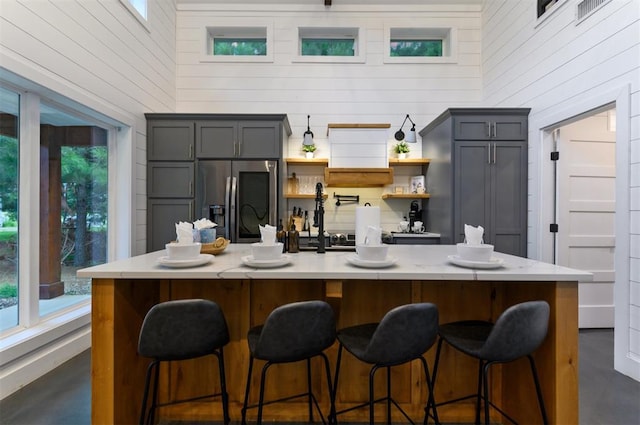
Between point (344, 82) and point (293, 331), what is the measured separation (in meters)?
4.01

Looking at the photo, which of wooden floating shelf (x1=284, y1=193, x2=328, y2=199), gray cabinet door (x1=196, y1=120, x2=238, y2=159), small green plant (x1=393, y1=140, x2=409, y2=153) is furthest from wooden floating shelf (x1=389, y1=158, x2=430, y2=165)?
gray cabinet door (x1=196, y1=120, x2=238, y2=159)

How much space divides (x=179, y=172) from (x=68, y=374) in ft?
7.32

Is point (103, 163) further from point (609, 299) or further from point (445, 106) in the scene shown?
point (609, 299)

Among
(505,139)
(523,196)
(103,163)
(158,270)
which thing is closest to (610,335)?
(523,196)

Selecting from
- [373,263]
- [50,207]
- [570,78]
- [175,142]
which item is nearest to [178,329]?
[373,263]

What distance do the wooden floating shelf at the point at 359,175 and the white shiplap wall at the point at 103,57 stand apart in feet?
7.57

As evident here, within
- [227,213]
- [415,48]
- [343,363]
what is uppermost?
[415,48]

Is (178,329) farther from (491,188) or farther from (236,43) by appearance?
(236,43)

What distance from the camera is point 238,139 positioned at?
3.77 m

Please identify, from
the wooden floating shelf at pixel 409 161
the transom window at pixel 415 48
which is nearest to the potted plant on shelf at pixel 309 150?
the wooden floating shelf at pixel 409 161

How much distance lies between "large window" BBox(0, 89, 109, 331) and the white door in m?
4.83

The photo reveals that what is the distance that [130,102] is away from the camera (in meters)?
3.36

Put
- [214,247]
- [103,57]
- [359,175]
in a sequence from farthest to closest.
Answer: [359,175], [103,57], [214,247]

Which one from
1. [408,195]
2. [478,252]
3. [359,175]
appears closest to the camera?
[478,252]
